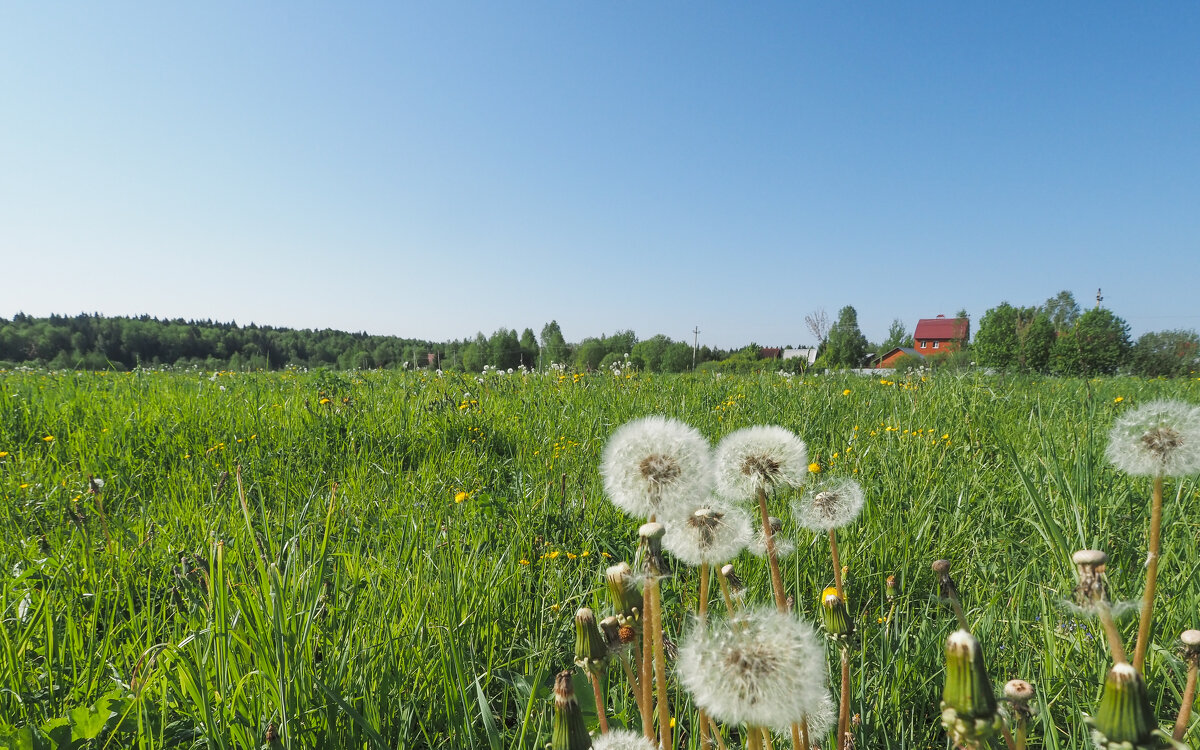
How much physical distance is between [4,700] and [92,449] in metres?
3.22

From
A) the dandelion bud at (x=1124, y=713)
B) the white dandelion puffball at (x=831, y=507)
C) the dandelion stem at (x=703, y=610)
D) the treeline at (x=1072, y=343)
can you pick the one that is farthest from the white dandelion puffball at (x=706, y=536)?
the treeline at (x=1072, y=343)

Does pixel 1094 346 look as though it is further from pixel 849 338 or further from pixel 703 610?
pixel 703 610

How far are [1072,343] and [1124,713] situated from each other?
54244 mm

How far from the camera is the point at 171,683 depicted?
54.7 inches

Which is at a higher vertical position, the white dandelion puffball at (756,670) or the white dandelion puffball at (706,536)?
the white dandelion puffball at (706,536)

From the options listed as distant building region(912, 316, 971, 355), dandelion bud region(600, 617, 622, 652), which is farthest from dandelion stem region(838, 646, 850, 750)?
distant building region(912, 316, 971, 355)

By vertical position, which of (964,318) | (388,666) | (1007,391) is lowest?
(388,666)

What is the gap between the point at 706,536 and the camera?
3.61ft

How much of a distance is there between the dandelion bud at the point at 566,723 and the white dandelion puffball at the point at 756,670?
0.17m

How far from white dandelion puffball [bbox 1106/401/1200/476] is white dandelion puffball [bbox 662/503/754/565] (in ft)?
2.42

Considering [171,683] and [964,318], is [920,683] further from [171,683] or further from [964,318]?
[964,318]

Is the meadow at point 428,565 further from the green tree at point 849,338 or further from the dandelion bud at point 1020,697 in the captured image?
the green tree at point 849,338

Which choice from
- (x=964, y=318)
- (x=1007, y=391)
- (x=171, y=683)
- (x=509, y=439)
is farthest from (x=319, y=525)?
(x=964, y=318)

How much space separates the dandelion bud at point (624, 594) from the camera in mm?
994
